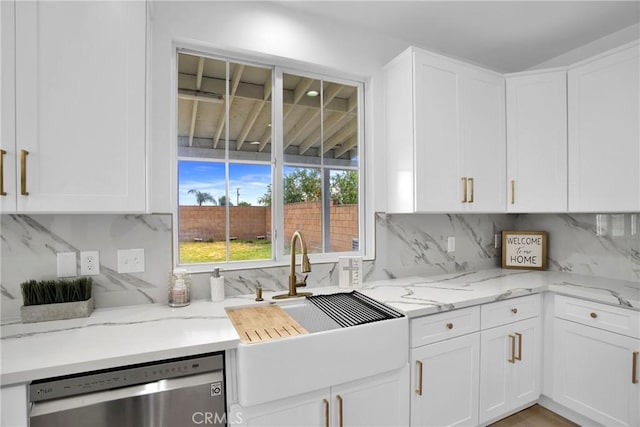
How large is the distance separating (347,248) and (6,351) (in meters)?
1.75

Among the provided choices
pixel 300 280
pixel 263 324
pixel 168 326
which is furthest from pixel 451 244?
pixel 168 326

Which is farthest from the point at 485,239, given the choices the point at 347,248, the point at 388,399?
the point at 388,399

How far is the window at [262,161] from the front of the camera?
1.87 meters

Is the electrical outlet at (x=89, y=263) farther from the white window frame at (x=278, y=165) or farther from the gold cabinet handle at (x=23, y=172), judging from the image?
the gold cabinet handle at (x=23, y=172)

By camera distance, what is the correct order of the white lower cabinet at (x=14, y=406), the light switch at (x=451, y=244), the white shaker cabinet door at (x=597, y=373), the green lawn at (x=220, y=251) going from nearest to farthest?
the white lower cabinet at (x=14, y=406) < the white shaker cabinet door at (x=597, y=373) < the green lawn at (x=220, y=251) < the light switch at (x=451, y=244)

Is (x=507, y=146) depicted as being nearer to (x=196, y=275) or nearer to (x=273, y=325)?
(x=273, y=325)

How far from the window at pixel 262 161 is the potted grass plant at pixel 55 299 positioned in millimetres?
480

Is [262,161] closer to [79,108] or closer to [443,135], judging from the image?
[79,108]

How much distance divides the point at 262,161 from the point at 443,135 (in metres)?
1.18

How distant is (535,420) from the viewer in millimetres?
2025

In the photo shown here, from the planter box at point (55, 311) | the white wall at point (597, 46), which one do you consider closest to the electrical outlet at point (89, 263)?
the planter box at point (55, 311)

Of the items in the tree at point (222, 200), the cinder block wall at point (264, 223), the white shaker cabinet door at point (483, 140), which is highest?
the white shaker cabinet door at point (483, 140)

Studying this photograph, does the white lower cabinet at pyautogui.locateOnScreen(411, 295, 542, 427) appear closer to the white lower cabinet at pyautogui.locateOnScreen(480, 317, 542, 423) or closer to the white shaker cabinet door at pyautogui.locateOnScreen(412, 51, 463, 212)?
the white lower cabinet at pyautogui.locateOnScreen(480, 317, 542, 423)

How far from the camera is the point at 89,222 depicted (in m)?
1.56
